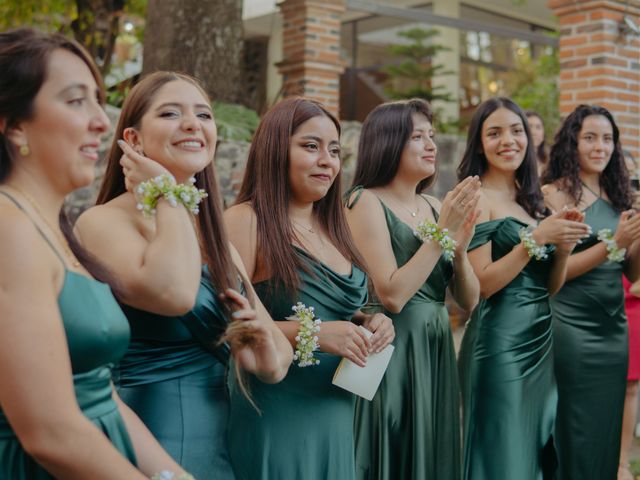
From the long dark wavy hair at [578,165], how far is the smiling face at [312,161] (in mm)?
2386

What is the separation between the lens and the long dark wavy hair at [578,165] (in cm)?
541

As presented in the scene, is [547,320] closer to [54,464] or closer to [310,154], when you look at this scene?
[310,154]

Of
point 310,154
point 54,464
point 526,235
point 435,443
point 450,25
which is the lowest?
point 435,443

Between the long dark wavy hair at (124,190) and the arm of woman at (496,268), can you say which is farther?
the arm of woman at (496,268)

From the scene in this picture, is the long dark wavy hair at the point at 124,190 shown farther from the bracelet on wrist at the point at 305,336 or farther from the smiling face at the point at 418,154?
the smiling face at the point at 418,154

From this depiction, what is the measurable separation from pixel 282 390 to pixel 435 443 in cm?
118

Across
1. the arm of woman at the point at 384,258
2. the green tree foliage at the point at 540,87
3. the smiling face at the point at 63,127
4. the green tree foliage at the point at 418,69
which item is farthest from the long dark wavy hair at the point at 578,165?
the green tree foliage at the point at 418,69

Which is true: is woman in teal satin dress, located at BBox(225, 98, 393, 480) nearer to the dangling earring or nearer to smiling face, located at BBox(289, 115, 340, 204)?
smiling face, located at BBox(289, 115, 340, 204)

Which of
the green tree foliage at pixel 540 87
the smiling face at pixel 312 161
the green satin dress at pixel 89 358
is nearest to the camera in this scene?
the green satin dress at pixel 89 358

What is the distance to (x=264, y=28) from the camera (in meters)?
16.8

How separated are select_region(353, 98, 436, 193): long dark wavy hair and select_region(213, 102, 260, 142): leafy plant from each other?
383 cm

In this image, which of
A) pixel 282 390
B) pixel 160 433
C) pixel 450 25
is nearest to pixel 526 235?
pixel 282 390

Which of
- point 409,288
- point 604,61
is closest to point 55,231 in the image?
point 409,288

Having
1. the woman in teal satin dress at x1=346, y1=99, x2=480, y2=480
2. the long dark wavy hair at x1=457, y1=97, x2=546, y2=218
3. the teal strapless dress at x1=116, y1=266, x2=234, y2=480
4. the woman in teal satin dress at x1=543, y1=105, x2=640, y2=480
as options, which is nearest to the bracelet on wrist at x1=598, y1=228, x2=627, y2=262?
the woman in teal satin dress at x1=543, y1=105, x2=640, y2=480
